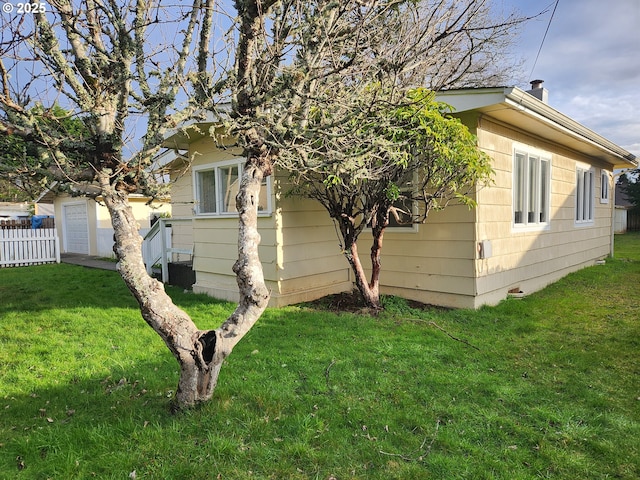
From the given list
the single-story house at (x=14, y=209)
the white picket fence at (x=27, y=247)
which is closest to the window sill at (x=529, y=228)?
the white picket fence at (x=27, y=247)

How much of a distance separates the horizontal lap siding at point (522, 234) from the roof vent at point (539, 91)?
50.8 inches

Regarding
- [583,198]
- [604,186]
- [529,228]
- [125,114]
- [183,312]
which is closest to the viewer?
[183,312]

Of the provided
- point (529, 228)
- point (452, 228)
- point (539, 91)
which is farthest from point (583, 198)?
point (452, 228)

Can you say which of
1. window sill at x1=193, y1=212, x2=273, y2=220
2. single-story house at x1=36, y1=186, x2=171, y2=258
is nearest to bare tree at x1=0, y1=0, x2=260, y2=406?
window sill at x1=193, y1=212, x2=273, y2=220

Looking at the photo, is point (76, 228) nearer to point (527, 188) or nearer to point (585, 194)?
point (527, 188)

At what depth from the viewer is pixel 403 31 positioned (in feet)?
15.4

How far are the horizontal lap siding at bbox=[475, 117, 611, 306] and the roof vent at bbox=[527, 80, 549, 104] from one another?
129cm

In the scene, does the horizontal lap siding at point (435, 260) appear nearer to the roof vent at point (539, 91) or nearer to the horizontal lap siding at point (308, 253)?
the horizontal lap siding at point (308, 253)

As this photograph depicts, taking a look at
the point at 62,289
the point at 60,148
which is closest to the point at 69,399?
the point at 60,148

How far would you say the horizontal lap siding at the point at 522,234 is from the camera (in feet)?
20.6

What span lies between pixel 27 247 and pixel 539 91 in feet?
50.8

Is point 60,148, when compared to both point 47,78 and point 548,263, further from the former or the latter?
point 548,263

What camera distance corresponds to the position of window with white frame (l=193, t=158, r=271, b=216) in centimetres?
663

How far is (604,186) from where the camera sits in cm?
1217
